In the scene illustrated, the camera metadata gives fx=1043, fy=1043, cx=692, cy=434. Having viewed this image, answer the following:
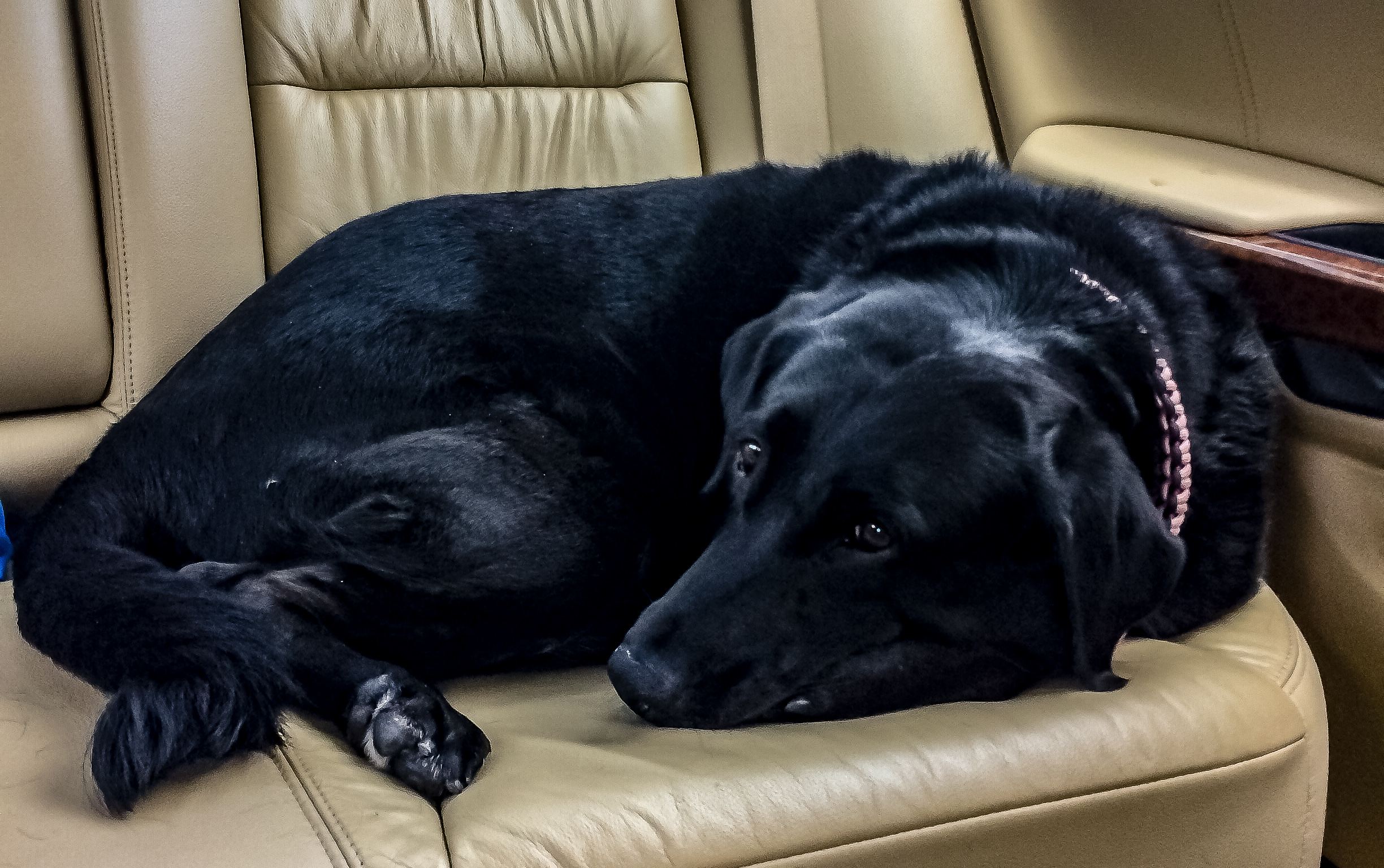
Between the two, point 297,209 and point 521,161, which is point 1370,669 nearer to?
point 521,161

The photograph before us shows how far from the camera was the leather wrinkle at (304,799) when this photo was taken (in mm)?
845

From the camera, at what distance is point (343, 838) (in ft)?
2.80

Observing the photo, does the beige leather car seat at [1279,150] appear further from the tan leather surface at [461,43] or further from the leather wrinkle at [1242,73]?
the tan leather surface at [461,43]

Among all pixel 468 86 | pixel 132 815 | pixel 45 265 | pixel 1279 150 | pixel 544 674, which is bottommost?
pixel 544 674

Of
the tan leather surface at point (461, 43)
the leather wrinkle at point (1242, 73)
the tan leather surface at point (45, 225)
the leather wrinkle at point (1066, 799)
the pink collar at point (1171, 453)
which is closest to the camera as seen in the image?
the leather wrinkle at point (1066, 799)

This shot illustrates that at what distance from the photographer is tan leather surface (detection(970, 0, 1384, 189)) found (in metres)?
1.83

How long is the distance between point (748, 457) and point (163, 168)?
1.04 metres

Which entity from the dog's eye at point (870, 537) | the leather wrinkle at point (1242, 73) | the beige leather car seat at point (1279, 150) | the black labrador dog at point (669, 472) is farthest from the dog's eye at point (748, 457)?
the leather wrinkle at point (1242, 73)

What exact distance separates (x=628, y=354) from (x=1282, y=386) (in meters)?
0.86

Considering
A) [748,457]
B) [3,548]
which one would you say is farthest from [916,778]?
[3,548]

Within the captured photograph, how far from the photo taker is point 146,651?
99cm

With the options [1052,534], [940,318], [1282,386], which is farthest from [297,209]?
[1282,386]

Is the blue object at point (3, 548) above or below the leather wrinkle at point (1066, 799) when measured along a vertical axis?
above

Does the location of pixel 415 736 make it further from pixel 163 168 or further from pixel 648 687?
pixel 163 168
